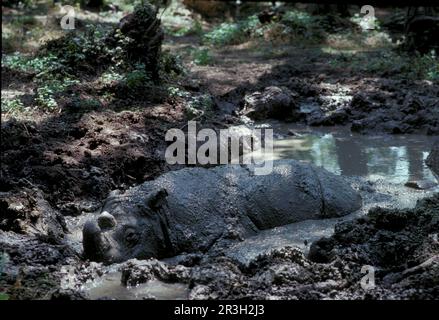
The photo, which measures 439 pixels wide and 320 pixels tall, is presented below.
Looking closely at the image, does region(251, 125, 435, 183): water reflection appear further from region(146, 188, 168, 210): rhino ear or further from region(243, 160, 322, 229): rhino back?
region(146, 188, 168, 210): rhino ear

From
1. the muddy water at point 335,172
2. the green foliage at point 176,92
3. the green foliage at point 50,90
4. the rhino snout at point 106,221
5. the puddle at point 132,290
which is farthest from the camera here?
the green foliage at point 176,92

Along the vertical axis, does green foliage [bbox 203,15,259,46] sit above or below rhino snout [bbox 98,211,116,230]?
below

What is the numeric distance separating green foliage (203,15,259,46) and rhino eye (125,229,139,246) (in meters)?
14.5

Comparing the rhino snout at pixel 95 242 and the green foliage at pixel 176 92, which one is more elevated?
the rhino snout at pixel 95 242

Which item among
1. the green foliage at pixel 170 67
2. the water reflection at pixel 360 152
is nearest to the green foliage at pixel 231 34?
A: the green foliage at pixel 170 67

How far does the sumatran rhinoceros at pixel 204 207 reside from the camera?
20.3 ft

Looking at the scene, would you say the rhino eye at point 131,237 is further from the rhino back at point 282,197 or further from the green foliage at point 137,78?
the green foliage at point 137,78

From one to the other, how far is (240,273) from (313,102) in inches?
339

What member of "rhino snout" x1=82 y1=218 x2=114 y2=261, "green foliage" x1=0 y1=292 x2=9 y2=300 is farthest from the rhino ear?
"green foliage" x1=0 y1=292 x2=9 y2=300

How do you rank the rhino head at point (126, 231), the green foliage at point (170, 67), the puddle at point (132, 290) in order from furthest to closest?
1. the green foliage at point (170, 67)
2. the rhino head at point (126, 231)
3. the puddle at point (132, 290)

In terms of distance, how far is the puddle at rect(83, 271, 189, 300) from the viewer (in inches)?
212

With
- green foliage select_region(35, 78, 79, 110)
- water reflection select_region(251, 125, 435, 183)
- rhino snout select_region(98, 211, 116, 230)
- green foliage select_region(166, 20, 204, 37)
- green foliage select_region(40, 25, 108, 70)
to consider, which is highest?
green foliage select_region(40, 25, 108, 70)
